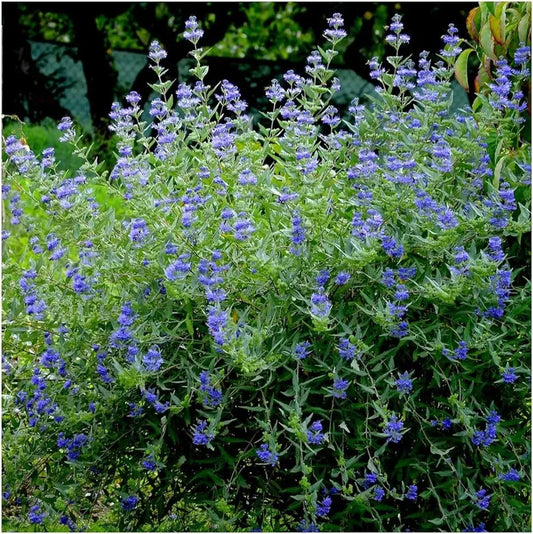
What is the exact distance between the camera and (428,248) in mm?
2842

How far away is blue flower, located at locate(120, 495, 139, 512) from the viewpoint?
298 cm

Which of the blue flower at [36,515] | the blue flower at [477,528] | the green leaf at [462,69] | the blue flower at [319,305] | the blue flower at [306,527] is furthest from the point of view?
the green leaf at [462,69]

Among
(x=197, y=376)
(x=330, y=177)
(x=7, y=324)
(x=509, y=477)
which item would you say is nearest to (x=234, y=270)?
(x=197, y=376)

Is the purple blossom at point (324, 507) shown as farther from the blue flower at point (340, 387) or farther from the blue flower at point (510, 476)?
the blue flower at point (510, 476)

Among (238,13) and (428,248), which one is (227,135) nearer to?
(428,248)

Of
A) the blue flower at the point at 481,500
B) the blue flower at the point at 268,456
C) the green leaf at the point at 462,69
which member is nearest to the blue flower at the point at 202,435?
the blue flower at the point at 268,456

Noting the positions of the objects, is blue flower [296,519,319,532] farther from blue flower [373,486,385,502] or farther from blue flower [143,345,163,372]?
blue flower [143,345,163,372]

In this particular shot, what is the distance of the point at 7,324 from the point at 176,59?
322 inches

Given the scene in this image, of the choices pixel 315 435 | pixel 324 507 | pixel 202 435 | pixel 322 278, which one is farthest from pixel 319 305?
pixel 324 507

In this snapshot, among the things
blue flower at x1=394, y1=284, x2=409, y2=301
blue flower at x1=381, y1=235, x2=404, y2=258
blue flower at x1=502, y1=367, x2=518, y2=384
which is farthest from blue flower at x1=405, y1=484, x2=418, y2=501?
blue flower at x1=381, y1=235, x2=404, y2=258

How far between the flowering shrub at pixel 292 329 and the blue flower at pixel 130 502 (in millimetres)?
11

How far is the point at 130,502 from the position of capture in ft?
9.80

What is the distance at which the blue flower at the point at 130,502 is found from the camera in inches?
117

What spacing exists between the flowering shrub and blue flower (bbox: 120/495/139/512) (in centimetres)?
1
